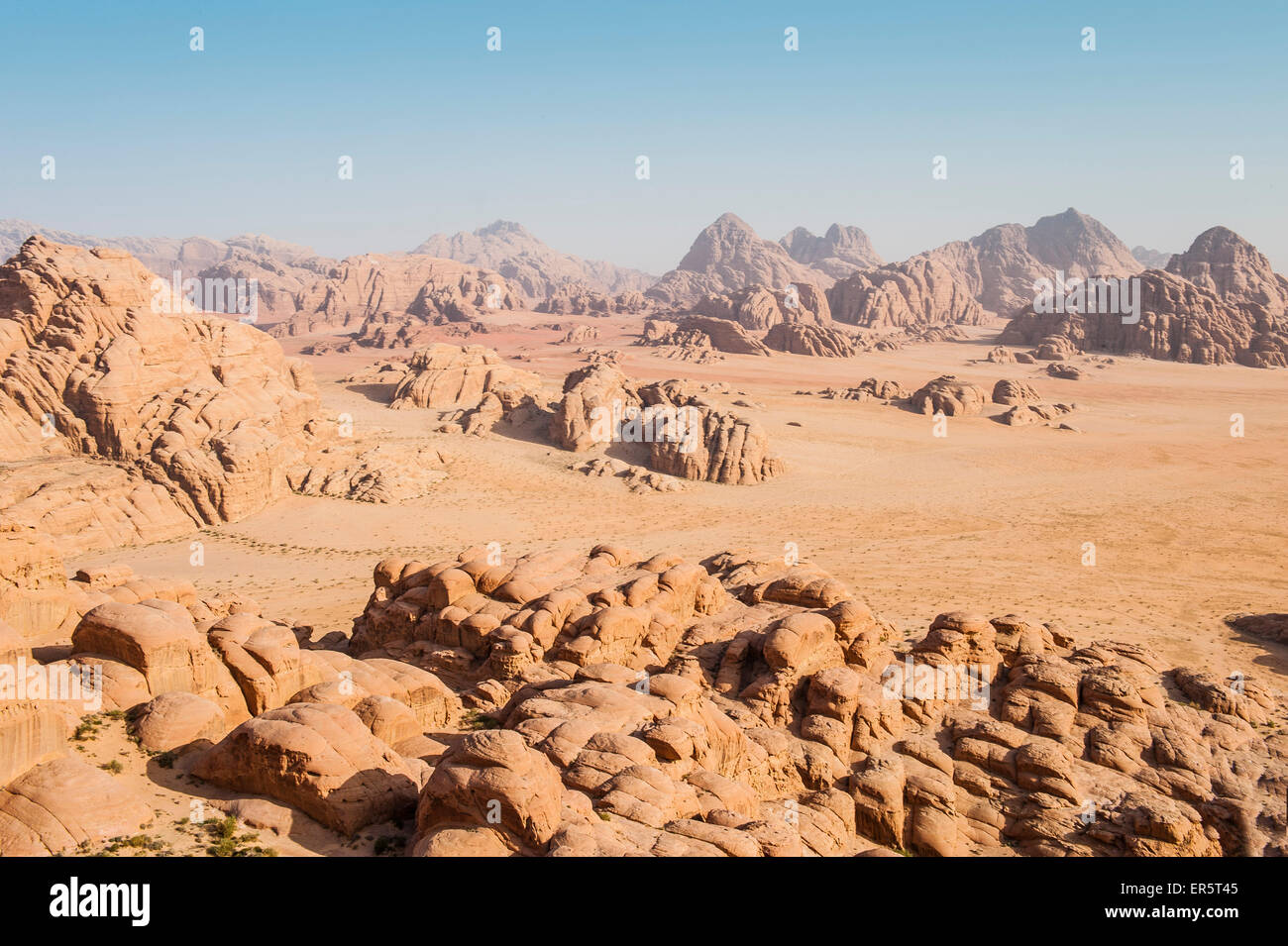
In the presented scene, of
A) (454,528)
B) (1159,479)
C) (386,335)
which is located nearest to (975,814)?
(454,528)

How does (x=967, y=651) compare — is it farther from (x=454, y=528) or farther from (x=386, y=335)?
(x=386, y=335)

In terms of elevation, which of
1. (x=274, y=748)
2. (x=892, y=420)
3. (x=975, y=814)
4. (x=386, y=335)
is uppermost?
(x=386, y=335)

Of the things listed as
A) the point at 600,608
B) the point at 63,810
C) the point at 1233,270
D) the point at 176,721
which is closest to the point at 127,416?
the point at 176,721

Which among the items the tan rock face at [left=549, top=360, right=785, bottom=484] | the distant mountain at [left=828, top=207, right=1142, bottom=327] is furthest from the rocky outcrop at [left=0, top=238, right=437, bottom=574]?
the distant mountain at [left=828, top=207, right=1142, bottom=327]

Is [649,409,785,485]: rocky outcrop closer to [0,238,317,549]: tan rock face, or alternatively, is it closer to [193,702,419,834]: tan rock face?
[0,238,317,549]: tan rock face

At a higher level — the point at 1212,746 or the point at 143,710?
the point at 143,710

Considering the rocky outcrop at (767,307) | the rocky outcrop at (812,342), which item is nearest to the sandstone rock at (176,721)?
the rocky outcrop at (812,342)

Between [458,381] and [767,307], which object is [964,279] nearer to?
[767,307]
